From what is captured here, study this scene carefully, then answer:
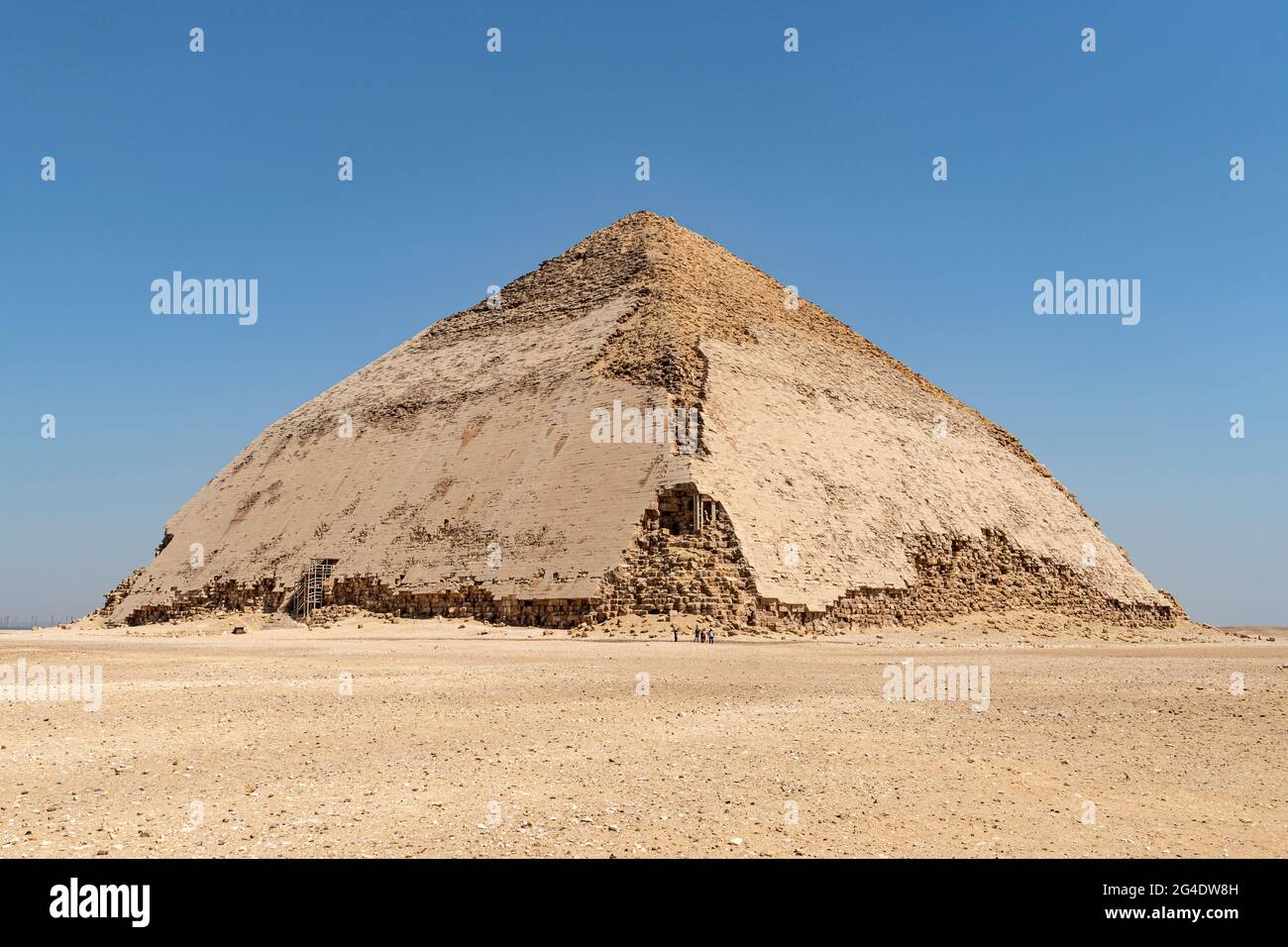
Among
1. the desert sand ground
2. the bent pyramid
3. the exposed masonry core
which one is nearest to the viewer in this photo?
the desert sand ground

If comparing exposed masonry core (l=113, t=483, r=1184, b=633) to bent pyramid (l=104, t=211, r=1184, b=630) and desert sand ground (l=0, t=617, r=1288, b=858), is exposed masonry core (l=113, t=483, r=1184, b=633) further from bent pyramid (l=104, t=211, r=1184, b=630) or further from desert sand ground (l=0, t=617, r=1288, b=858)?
desert sand ground (l=0, t=617, r=1288, b=858)

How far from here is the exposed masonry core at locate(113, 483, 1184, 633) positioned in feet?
96.9

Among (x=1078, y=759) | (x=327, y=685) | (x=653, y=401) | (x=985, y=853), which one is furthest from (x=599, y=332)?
(x=985, y=853)

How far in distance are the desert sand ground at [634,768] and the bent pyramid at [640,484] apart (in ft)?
47.6

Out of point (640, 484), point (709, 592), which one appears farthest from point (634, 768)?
point (640, 484)

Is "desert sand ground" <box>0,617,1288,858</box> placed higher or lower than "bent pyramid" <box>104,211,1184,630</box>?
lower

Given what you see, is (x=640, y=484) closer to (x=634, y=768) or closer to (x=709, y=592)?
(x=709, y=592)

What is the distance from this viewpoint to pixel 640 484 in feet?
105

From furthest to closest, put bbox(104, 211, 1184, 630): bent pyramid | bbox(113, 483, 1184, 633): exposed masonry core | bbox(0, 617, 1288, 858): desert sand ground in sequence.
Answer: bbox(104, 211, 1184, 630): bent pyramid → bbox(113, 483, 1184, 633): exposed masonry core → bbox(0, 617, 1288, 858): desert sand ground

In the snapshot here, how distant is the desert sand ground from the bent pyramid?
14.5 m

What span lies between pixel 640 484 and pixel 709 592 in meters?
4.58

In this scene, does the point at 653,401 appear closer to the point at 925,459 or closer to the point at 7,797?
the point at 925,459

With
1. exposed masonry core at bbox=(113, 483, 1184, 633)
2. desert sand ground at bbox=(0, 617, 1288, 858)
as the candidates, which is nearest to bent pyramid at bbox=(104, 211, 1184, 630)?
exposed masonry core at bbox=(113, 483, 1184, 633)

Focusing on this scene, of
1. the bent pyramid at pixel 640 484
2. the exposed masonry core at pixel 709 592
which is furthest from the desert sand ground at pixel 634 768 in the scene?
the bent pyramid at pixel 640 484
